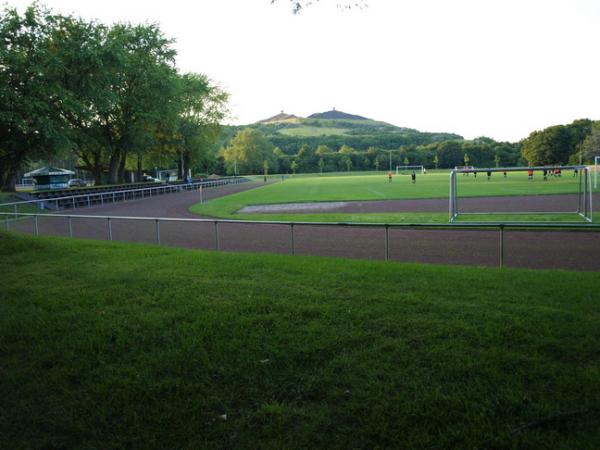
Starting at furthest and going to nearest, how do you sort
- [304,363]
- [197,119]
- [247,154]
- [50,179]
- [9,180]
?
[247,154], [197,119], [50,179], [9,180], [304,363]

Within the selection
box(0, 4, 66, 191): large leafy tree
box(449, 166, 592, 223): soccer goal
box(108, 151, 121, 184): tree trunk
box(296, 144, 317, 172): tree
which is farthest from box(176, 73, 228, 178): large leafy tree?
box(296, 144, 317, 172): tree

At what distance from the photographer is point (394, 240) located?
1425 cm

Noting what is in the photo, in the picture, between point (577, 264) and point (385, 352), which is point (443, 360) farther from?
point (577, 264)

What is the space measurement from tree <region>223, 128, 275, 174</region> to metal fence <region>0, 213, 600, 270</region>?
105402 millimetres

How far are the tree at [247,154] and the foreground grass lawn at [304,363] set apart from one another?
117 m

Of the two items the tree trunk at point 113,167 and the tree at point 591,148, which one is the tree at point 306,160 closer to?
the tree at point 591,148

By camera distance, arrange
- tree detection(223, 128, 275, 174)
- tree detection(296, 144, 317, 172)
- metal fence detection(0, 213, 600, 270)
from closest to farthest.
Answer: metal fence detection(0, 213, 600, 270)
tree detection(223, 128, 275, 174)
tree detection(296, 144, 317, 172)

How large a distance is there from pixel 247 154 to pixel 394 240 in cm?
11276

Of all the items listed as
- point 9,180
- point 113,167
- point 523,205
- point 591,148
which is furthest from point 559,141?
point 9,180

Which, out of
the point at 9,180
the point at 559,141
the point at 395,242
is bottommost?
the point at 395,242

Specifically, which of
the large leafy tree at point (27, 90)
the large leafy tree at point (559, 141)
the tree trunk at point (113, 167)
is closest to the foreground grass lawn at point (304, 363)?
the large leafy tree at point (27, 90)

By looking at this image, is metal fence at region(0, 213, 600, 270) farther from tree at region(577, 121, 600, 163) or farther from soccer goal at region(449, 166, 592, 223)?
tree at region(577, 121, 600, 163)

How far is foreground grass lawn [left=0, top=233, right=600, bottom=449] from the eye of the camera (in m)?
3.50

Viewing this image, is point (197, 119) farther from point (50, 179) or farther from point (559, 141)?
point (559, 141)
